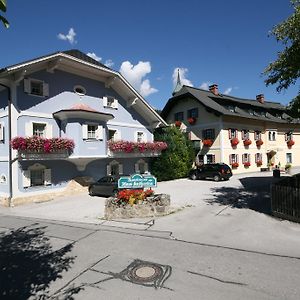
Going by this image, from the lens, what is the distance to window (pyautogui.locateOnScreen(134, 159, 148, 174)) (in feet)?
86.8

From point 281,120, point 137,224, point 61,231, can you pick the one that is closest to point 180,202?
point 137,224

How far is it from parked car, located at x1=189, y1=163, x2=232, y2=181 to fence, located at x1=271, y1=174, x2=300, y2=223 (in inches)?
572

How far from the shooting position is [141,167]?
89.1 feet

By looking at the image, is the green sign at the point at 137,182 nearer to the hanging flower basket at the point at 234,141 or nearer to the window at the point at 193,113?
the hanging flower basket at the point at 234,141

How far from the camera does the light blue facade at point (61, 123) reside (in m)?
18.0

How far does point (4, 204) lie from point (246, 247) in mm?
14932

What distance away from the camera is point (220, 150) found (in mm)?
31547

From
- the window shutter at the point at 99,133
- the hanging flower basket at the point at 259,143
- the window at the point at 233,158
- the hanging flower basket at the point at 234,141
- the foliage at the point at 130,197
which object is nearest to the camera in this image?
the foliage at the point at 130,197

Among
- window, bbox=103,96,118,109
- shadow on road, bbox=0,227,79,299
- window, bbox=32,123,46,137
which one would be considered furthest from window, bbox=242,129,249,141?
shadow on road, bbox=0,227,79,299

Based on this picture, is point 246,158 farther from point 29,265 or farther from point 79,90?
point 29,265

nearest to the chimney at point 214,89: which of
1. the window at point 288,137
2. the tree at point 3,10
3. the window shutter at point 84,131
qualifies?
the window at point 288,137

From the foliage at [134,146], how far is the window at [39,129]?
16.2ft

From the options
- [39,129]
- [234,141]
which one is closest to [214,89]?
[234,141]

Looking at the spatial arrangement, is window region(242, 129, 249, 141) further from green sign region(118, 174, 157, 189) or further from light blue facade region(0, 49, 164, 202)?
green sign region(118, 174, 157, 189)
